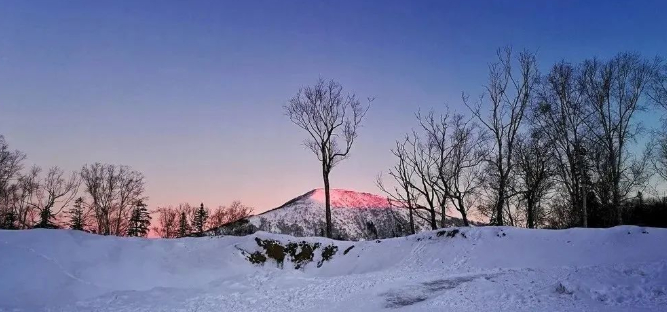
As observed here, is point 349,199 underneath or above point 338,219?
above

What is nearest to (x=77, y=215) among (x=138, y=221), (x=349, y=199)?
(x=138, y=221)

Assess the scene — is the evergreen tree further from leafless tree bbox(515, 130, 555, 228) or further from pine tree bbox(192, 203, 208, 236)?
leafless tree bbox(515, 130, 555, 228)

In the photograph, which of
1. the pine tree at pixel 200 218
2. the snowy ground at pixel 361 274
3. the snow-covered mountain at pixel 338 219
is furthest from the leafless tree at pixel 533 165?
the pine tree at pixel 200 218

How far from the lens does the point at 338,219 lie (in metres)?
67.1

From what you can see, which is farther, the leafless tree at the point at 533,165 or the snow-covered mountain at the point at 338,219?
the snow-covered mountain at the point at 338,219

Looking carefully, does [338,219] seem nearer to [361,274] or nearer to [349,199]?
[349,199]

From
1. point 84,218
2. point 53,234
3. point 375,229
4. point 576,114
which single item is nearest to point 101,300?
point 53,234

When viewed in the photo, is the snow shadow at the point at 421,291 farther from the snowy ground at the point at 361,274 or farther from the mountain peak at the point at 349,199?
the mountain peak at the point at 349,199

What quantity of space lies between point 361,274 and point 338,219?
48779 mm

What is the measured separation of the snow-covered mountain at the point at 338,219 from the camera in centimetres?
6053

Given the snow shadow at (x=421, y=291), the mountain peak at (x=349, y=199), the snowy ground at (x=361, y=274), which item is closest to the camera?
the snowy ground at (x=361, y=274)

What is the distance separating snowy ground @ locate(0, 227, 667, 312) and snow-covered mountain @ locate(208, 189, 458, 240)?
1459 inches

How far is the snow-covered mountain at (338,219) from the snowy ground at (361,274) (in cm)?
3705

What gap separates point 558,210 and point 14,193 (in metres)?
59.6
